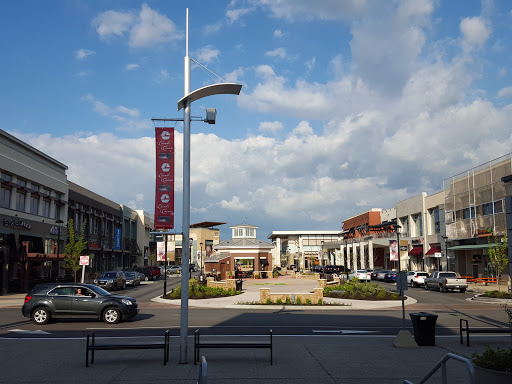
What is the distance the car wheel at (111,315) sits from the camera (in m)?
19.2

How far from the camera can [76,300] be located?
19188 millimetres


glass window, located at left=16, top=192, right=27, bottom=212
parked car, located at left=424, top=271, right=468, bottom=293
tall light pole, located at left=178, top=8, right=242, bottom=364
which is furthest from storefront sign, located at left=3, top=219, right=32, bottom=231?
parked car, located at left=424, top=271, right=468, bottom=293

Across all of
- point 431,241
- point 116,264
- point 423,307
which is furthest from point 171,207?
point 116,264

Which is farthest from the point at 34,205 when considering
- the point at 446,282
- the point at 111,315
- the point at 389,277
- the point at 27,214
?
the point at 389,277

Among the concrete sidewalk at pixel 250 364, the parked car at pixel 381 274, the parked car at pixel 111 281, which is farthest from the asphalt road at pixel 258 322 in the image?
the parked car at pixel 381 274

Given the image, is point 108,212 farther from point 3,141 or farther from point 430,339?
point 430,339

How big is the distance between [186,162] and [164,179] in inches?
59.0

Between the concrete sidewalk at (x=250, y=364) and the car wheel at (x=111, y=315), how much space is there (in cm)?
460

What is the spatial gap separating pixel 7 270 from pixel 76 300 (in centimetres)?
2355

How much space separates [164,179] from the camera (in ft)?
41.9

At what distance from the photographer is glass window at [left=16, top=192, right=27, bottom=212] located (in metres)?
43.5

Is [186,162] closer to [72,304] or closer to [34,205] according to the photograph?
[72,304]

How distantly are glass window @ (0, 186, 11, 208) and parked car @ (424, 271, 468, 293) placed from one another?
37.4 meters

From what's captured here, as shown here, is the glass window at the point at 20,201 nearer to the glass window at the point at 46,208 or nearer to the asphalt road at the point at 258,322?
the glass window at the point at 46,208
